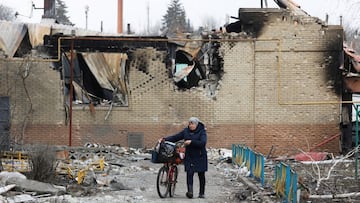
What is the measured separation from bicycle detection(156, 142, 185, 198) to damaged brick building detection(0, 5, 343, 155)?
999 cm

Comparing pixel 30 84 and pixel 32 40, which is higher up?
pixel 32 40

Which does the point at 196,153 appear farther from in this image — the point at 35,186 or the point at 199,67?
the point at 199,67

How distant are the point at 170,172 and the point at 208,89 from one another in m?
10.3

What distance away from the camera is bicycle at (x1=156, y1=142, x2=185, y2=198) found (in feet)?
35.7

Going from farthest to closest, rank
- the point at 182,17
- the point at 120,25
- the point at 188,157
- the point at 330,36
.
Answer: the point at 182,17 < the point at 120,25 < the point at 330,36 < the point at 188,157

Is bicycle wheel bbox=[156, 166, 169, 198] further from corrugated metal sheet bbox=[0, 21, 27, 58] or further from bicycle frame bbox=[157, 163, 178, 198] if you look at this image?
corrugated metal sheet bbox=[0, 21, 27, 58]

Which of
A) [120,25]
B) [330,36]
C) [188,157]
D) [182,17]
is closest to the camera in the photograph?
[188,157]

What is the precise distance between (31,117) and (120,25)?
13.3 metres

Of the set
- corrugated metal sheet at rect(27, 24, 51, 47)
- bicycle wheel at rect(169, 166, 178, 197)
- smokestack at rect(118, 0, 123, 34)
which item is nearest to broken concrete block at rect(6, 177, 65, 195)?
bicycle wheel at rect(169, 166, 178, 197)

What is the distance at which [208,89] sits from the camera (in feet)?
69.1

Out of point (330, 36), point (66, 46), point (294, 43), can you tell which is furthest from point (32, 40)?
point (330, 36)

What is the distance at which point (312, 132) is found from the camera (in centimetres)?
2102

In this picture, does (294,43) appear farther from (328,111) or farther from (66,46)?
(66,46)

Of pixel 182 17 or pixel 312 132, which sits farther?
pixel 182 17
